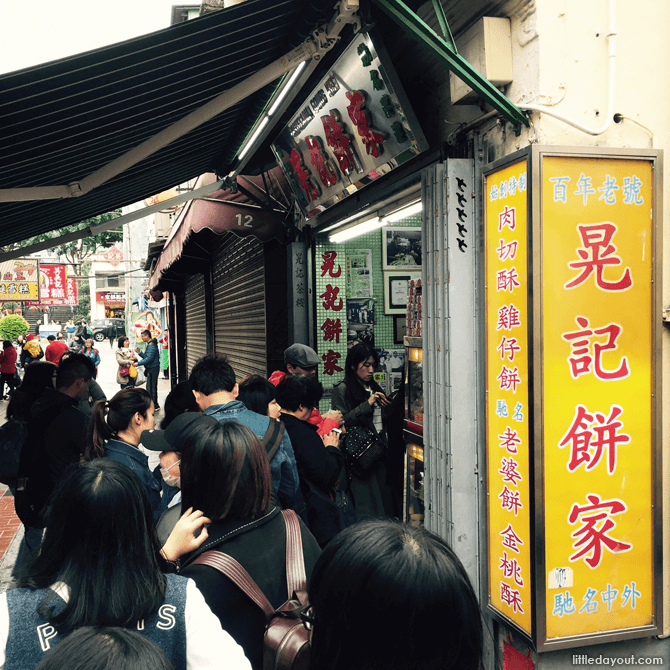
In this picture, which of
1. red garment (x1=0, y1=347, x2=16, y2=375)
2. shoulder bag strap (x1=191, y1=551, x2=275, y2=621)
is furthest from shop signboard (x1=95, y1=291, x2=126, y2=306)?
shoulder bag strap (x1=191, y1=551, x2=275, y2=621)

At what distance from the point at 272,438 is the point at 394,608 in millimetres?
2084

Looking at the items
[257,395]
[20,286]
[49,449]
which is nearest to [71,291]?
[20,286]

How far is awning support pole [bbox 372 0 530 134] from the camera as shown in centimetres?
311

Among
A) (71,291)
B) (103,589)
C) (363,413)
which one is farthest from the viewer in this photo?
(71,291)

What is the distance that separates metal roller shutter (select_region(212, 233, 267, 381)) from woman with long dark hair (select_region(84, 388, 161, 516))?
177 inches

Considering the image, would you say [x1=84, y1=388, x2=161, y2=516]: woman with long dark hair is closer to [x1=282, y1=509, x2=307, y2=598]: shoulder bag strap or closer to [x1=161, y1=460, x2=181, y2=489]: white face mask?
[x1=161, y1=460, x2=181, y2=489]: white face mask

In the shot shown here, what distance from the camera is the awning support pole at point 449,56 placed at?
311 cm

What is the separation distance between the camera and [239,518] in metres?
2.08

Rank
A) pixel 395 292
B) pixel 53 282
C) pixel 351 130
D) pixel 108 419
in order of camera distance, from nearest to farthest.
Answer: pixel 108 419, pixel 351 130, pixel 395 292, pixel 53 282

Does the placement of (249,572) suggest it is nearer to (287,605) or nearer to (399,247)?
(287,605)

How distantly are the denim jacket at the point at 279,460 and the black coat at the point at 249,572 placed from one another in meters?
0.92

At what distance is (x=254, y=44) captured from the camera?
148 inches

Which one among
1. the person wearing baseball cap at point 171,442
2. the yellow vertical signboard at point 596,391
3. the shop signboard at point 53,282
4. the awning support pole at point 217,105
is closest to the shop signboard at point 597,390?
the yellow vertical signboard at point 596,391

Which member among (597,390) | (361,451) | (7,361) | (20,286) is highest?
(20,286)
